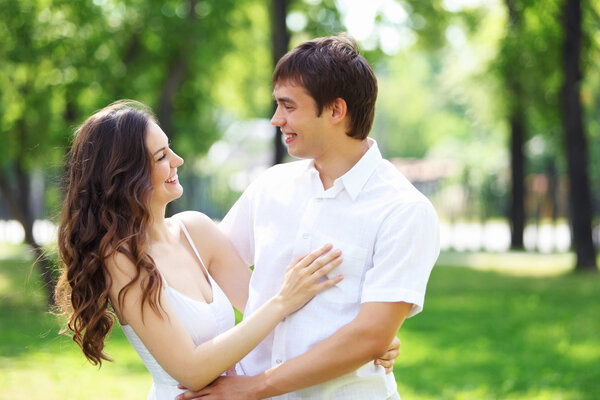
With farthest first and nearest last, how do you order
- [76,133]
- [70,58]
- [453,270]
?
[453,270] → [70,58] → [76,133]

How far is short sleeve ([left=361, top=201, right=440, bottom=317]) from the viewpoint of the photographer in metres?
2.65

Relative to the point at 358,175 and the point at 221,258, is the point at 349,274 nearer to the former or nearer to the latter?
the point at 358,175

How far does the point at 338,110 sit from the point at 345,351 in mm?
911

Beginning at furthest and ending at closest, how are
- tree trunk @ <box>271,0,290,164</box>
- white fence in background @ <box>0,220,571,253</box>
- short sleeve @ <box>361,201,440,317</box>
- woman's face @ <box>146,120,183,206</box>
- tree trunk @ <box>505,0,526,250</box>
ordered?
white fence in background @ <box>0,220,571,253</box> → tree trunk @ <box>505,0,526,250</box> → tree trunk @ <box>271,0,290,164</box> → woman's face @ <box>146,120,183,206</box> → short sleeve @ <box>361,201,440,317</box>

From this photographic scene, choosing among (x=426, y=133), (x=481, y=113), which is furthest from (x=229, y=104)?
(x=426, y=133)

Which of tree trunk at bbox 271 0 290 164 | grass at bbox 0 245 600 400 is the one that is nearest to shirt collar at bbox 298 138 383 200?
grass at bbox 0 245 600 400

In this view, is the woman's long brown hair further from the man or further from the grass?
the grass

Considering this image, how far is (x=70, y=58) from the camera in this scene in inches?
471

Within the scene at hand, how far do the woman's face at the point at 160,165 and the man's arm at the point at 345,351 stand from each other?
822 millimetres

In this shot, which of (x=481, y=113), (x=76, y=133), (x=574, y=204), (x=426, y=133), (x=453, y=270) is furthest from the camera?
(x=426, y=133)

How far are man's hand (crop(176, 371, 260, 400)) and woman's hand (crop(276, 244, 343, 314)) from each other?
12.7 inches

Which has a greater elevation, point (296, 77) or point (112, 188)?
point (296, 77)

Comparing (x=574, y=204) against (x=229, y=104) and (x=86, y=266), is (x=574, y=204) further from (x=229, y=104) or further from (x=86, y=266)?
(x=229, y=104)

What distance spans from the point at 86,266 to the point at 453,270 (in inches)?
535
